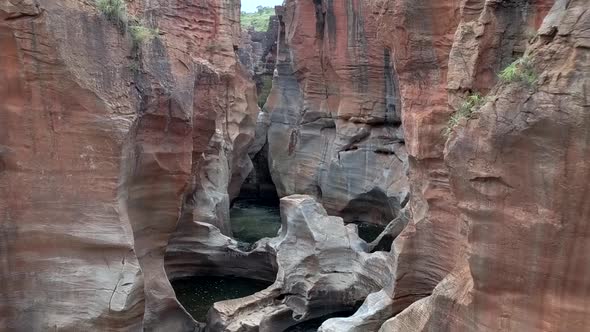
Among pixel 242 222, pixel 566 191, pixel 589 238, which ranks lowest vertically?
pixel 242 222

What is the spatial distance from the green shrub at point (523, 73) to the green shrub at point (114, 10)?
193 inches

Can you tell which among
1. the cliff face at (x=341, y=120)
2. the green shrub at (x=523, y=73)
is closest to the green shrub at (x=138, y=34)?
the green shrub at (x=523, y=73)

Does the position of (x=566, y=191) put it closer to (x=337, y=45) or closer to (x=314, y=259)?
(x=314, y=259)

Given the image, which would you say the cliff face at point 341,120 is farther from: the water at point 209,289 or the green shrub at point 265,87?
the green shrub at point 265,87

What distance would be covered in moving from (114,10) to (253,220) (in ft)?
41.1

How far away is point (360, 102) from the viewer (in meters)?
18.0

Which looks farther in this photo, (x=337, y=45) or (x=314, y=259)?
(x=337, y=45)

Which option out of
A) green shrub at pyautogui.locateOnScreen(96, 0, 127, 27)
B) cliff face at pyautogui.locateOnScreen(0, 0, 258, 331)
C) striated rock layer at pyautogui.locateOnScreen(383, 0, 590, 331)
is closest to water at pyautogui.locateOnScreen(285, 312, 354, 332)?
cliff face at pyautogui.locateOnScreen(0, 0, 258, 331)

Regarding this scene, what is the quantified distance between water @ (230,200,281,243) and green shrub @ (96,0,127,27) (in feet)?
33.6

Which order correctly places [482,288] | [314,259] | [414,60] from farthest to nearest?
1. [314,259]
2. [414,60]
3. [482,288]

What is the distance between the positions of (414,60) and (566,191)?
5.49 m

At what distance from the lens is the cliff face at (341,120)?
56.7 feet

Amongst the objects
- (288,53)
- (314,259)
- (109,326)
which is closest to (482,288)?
(109,326)

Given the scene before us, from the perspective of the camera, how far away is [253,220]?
19828 mm
